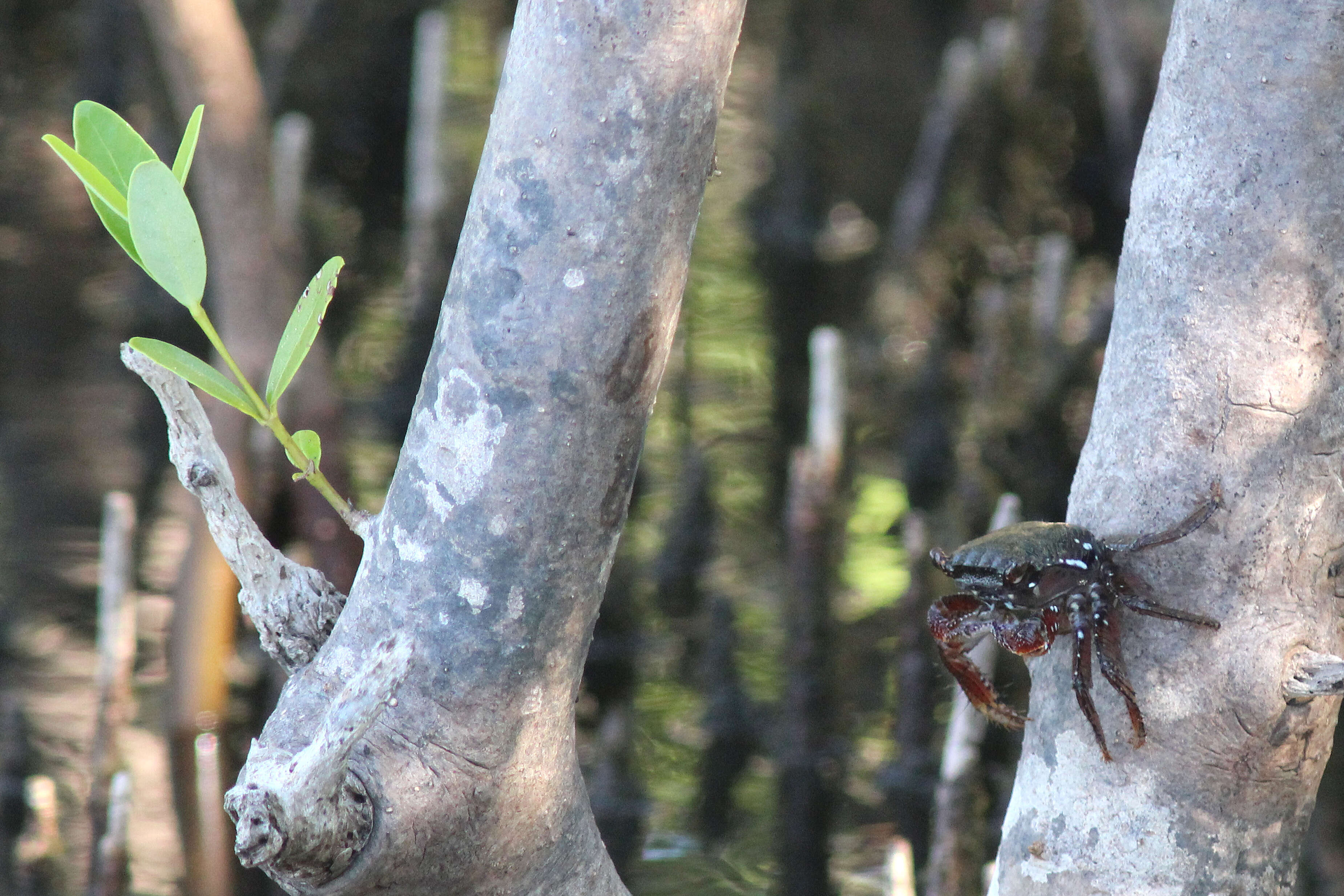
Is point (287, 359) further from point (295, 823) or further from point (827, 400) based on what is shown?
point (827, 400)

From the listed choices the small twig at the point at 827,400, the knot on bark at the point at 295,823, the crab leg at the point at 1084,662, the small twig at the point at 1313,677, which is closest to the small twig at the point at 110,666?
the small twig at the point at 827,400

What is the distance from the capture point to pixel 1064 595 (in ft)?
3.83

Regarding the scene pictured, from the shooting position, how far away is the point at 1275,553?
3.67 ft

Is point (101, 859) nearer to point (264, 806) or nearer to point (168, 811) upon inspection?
point (168, 811)

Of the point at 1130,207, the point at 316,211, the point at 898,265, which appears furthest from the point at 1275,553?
the point at 316,211

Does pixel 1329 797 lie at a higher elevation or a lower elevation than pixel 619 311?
lower

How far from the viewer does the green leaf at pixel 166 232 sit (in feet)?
3.19

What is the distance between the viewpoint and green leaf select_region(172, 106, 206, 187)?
100cm

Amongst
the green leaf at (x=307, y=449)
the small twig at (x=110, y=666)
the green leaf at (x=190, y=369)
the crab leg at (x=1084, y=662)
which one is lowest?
the small twig at (x=110, y=666)

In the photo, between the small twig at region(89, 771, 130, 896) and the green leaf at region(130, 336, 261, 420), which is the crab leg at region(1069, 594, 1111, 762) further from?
the small twig at region(89, 771, 130, 896)

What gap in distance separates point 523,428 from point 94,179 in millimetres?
362

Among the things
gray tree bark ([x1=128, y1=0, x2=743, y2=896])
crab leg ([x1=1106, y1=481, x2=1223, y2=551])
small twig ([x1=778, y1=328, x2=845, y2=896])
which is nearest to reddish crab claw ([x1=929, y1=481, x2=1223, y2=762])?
crab leg ([x1=1106, y1=481, x2=1223, y2=551])

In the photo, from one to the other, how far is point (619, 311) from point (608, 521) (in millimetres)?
157

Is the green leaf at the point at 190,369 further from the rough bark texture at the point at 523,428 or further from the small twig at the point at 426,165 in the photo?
the small twig at the point at 426,165
